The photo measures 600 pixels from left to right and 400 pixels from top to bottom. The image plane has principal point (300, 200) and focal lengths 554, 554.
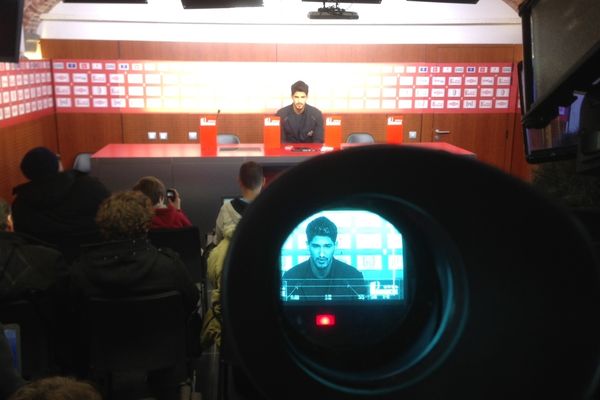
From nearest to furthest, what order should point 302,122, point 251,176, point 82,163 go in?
point 251,176
point 302,122
point 82,163

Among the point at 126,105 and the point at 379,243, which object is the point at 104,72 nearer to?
the point at 126,105

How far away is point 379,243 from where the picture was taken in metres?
0.86

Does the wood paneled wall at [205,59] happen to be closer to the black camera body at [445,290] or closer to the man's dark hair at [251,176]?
the man's dark hair at [251,176]

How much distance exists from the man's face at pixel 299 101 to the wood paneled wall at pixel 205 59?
63.6 inches

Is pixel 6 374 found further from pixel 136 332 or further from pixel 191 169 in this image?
pixel 191 169

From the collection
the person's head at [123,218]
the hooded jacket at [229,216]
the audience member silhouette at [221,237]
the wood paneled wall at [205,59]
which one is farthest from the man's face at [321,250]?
the wood paneled wall at [205,59]

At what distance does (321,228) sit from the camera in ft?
2.52

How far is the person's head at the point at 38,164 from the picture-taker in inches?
125

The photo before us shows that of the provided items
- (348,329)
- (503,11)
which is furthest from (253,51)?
(348,329)

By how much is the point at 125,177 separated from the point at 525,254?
484cm

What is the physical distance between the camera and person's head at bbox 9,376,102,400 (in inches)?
50.8

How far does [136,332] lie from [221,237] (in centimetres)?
96

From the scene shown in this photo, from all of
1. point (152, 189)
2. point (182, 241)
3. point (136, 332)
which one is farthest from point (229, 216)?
point (136, 332)

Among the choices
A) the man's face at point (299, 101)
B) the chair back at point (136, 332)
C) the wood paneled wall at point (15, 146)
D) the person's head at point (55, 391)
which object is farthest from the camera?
the man's face at point (299, 101)
